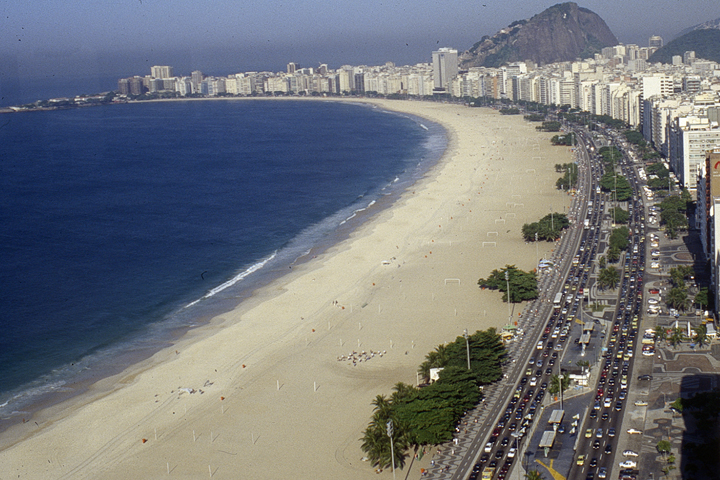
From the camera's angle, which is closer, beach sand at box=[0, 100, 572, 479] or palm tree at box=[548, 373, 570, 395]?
beach sand at box=[0, 100, 572, 479]

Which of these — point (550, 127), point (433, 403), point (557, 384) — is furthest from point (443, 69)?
point (433, 403)

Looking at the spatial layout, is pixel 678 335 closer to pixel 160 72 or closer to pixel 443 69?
pixel 443 69

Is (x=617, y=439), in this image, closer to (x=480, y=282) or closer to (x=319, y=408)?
(x=319, y=408)

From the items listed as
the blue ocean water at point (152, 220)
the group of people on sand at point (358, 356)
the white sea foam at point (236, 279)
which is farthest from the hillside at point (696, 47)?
the group of people on sand at point (358, 356)

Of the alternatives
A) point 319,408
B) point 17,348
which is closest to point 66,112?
point 17,348

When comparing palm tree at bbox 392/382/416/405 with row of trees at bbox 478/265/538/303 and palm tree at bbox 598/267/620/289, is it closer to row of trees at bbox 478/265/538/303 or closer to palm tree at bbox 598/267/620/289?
row of trees at bbox 478/265/538/303

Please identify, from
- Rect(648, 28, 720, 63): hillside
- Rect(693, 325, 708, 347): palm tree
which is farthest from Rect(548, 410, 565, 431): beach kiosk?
Rect(648, 28, 720, 63): hillside
